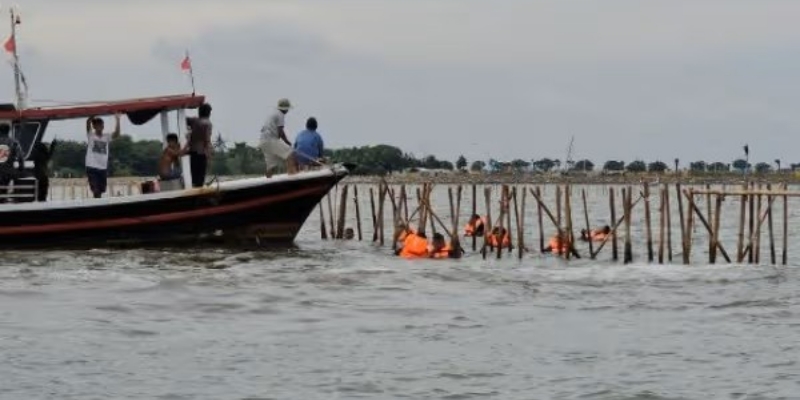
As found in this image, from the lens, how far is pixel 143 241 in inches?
1083

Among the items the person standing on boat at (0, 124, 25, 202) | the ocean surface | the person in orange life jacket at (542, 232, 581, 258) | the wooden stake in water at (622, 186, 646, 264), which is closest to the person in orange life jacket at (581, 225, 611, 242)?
the person in orange life jacket at (542, 232, 581, 258)

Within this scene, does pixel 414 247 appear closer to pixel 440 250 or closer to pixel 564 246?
pixel 440 250

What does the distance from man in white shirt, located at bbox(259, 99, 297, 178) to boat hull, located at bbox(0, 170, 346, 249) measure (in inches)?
24.2

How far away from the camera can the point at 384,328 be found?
765 inches

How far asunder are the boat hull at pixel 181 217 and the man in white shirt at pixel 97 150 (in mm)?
726

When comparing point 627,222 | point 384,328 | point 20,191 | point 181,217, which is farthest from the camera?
point 181,217

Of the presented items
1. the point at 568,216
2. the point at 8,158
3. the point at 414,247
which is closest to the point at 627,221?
the point at 568,216

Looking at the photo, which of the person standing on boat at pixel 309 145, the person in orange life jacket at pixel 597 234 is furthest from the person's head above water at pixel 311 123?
the person in orange life jacket at pixel 597 234

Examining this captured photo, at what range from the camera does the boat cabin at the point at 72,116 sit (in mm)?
26730

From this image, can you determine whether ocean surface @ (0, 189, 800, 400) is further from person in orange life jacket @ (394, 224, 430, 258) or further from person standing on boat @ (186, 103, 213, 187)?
person standing on boat @ (186, 103, 213, 187)

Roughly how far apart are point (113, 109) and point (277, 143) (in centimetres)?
311

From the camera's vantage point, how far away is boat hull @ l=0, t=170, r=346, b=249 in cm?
2673

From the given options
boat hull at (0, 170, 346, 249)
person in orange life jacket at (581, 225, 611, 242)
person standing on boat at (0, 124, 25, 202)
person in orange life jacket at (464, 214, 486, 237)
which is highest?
person standing on boat at (0, 124, 25, 202)

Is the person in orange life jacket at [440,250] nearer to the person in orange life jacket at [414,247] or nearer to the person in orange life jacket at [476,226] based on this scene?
the person in orange life jacket at [414,247]
